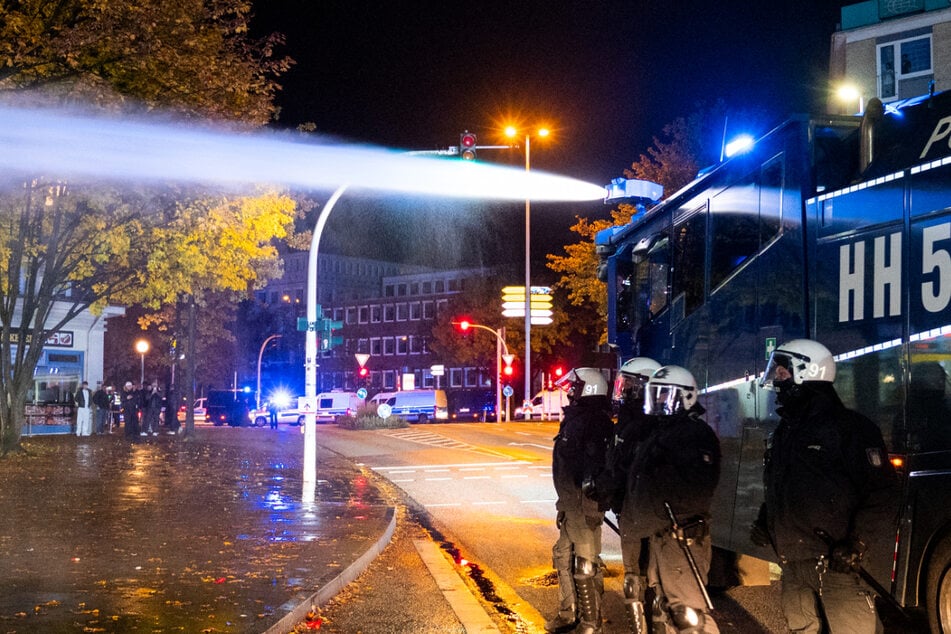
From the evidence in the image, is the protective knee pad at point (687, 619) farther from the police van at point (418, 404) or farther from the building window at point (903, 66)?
the police van at point (418, 404)

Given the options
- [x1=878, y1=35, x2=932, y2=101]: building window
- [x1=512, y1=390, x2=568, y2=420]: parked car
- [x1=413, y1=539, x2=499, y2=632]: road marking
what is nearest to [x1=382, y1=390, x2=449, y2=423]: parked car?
[x1=512, y1=390, x2=568, y2=420]: parked car

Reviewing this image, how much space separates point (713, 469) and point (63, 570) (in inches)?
248

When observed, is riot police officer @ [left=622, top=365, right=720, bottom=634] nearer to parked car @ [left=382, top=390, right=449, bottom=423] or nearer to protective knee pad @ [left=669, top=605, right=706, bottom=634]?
protective knee pad @ [left=669, top=605, right=706, bottom=634]

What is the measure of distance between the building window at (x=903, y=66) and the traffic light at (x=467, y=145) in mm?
16984

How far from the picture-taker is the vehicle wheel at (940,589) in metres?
5.65

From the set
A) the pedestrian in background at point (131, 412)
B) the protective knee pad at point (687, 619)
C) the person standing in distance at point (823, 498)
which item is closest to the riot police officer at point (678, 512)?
the protective knee pad at point (687, 619)

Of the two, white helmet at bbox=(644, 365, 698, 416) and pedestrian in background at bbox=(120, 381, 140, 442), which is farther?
pedestrian in background at bbox=(120, 381, 140, 442)

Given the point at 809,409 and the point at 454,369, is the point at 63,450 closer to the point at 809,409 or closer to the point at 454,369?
the point at 809,409

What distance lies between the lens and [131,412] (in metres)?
31.4

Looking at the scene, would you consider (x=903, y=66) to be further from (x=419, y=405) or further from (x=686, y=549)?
(x=419, y=405)

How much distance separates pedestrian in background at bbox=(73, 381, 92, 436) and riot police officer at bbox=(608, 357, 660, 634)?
102ft

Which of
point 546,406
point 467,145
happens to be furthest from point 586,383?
point 546,406

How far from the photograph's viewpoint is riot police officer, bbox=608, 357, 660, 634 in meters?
6.39

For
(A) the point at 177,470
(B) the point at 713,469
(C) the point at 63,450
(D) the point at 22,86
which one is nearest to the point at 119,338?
(C) the point at 63,450
